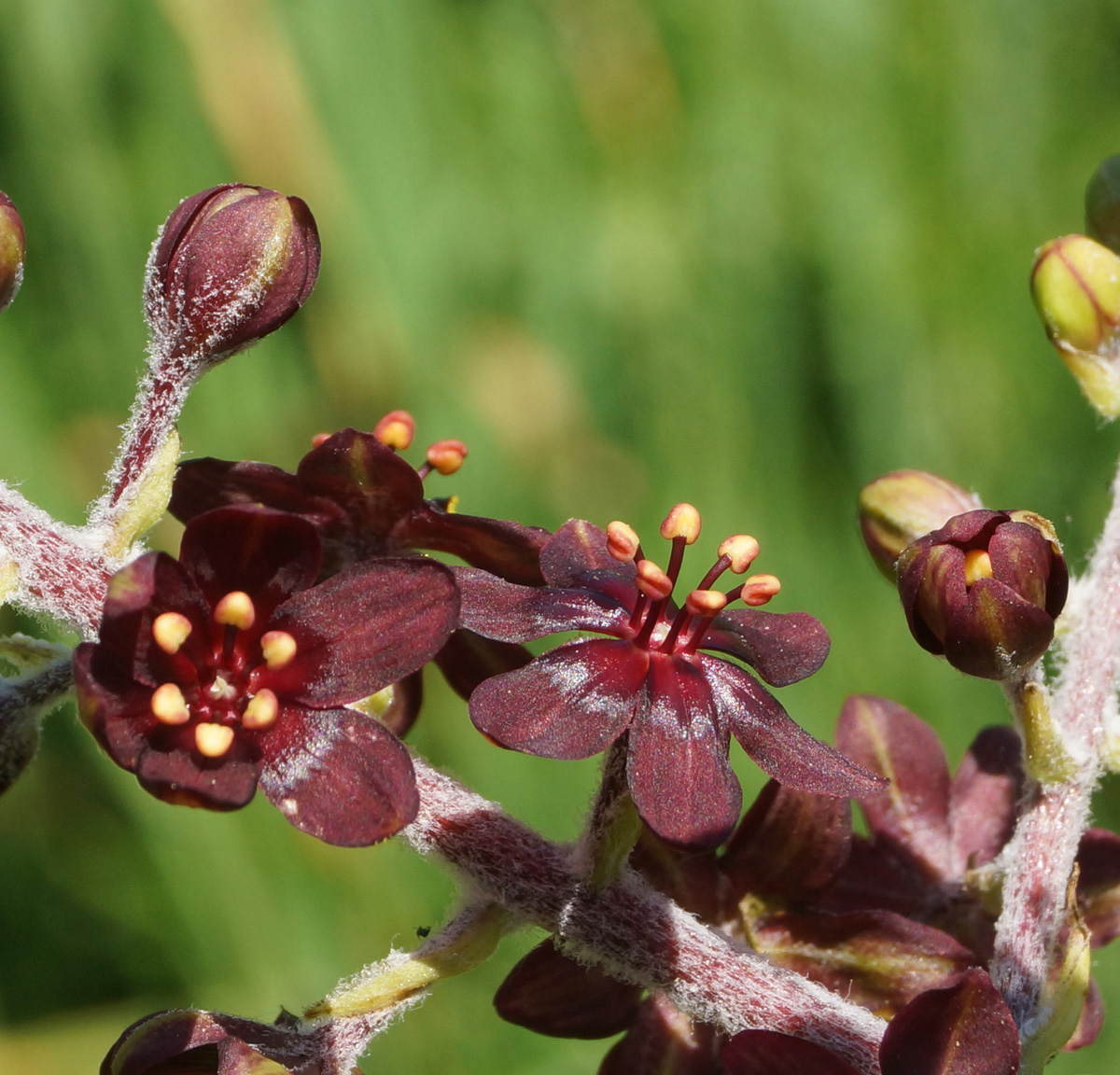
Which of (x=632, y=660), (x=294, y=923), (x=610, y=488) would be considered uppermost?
(x=632, y=660)

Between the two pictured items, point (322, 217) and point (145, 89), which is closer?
point (145, 89)

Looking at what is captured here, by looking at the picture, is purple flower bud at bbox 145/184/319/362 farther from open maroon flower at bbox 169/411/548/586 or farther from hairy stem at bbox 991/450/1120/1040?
hairy stem at bbox 991/450/1120/1040

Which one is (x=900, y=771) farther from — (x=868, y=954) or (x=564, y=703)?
(x=564, y=703)

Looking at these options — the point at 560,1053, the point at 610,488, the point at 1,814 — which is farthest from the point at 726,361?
the point at 1,814

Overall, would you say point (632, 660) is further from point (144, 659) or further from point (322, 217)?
point (322, 217)

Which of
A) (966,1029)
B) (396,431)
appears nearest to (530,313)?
(396,431)

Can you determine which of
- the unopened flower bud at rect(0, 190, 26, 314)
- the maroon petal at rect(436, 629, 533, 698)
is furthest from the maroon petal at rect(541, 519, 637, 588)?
the unopened flower bud at rect(0, 190, 26, 314)
